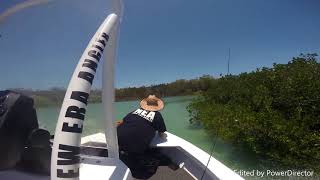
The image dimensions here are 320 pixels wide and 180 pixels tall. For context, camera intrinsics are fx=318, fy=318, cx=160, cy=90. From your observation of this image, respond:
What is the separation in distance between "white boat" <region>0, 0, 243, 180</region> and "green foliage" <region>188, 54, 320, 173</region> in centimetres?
168

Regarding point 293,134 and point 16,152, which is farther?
point 293,134

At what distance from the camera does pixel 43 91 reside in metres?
1.71

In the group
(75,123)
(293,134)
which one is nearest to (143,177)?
(75,123)

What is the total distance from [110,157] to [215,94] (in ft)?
31.8

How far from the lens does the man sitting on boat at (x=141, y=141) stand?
3076 mm

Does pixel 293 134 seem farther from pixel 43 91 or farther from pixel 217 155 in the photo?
pixel 43 91

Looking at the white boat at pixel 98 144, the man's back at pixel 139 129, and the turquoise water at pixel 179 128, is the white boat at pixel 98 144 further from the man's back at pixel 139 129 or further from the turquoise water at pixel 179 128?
the man's back at pixel 139 129

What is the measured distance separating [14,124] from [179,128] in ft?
34.9

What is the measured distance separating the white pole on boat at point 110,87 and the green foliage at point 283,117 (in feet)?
9.92

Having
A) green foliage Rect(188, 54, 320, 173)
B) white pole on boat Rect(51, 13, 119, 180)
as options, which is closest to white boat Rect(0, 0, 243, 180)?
white pole on boat Rect(51, 13, 119, 180)

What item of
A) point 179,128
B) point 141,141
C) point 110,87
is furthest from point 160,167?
point 179,128

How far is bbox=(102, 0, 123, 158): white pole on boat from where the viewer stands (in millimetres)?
1711
